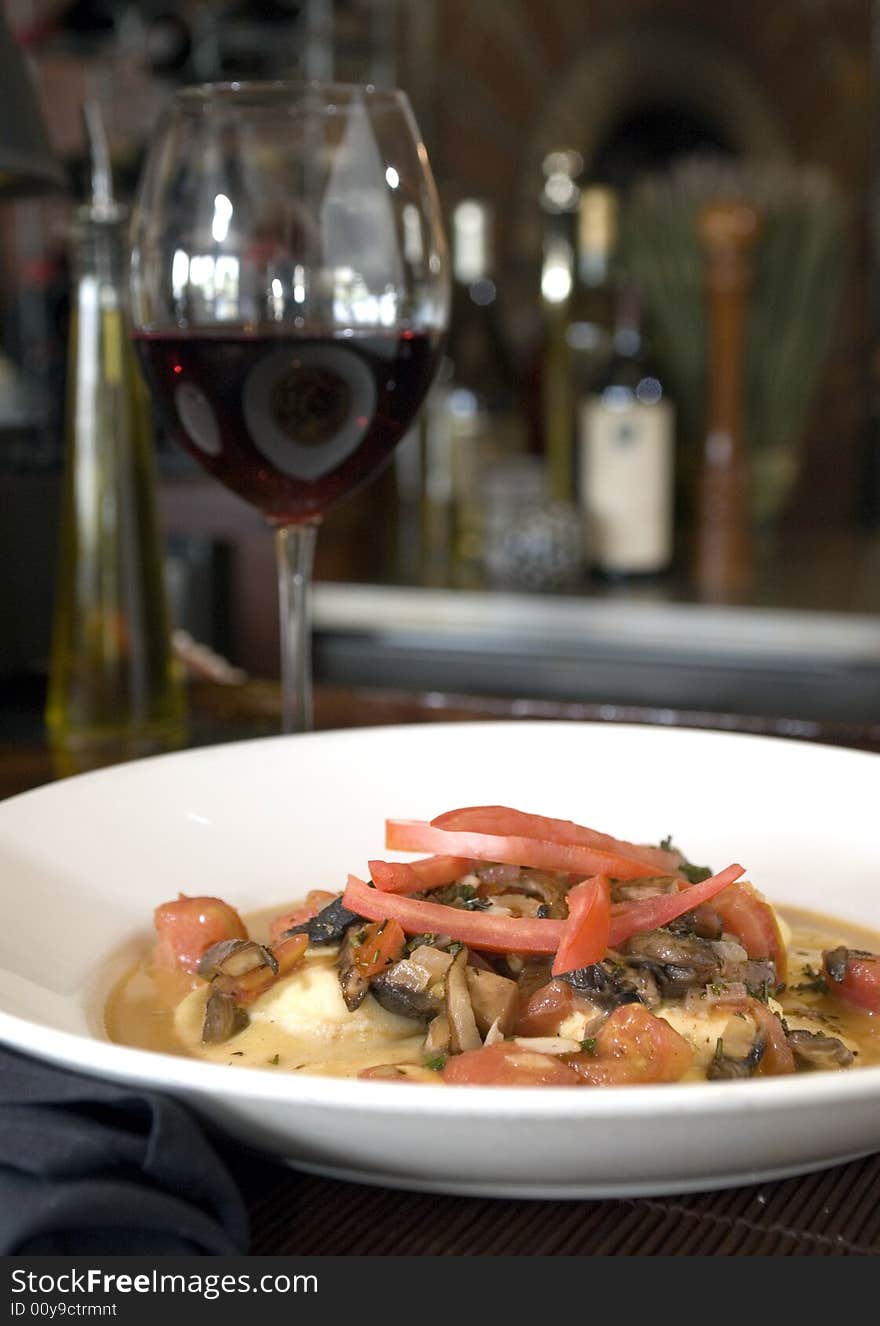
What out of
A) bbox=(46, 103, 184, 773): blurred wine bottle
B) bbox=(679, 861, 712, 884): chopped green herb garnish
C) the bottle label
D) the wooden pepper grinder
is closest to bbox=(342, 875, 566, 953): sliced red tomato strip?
bbox=(679, 861, 712, 884): chopped green herb garnish

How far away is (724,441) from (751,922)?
222 centimetres

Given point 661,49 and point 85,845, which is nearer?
point 85,845

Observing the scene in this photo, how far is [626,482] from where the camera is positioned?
2.57 m

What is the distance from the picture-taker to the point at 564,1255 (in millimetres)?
442

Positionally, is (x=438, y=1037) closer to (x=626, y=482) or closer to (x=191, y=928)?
(x=191, y=928)

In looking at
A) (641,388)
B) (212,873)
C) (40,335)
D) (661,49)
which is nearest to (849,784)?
(212,873)

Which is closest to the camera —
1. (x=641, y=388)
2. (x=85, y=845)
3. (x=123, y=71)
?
(x=85, y=845)

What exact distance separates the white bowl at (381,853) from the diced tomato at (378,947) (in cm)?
10

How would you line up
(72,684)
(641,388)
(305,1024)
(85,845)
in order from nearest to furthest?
(305,1024) → (85,845) → (72,684) → (641,388)

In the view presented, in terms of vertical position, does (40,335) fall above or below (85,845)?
above

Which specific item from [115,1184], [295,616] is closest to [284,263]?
[295,616]

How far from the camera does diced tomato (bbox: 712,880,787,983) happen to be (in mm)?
613

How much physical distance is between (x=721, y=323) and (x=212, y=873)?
2191 millimetres

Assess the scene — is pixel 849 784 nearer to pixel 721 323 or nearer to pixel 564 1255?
pixel 564 1255
